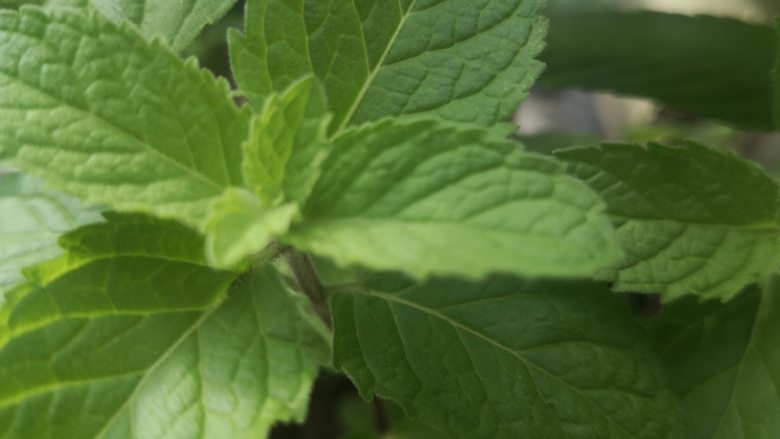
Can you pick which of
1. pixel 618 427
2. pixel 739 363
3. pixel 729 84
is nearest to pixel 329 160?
pixel 618 427

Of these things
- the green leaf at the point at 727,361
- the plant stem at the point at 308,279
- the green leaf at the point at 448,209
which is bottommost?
the green leaf at the point at 727,361

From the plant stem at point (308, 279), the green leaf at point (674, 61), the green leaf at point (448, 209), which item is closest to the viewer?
the green leaf at point (448, 209)

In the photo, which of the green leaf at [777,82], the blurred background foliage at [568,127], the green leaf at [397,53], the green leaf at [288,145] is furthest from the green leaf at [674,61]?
the green leaf at [288,145]

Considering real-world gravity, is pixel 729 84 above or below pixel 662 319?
above

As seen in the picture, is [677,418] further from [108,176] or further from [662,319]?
[108,176]

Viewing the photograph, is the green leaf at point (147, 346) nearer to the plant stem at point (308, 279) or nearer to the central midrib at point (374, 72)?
the plant stem at point (308, 279)

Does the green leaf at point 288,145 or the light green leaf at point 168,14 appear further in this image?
the light green leaf at point 168,14

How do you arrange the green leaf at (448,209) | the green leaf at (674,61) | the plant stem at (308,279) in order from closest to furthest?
the green leaf at (448,209)
the plant stem at (308,279)
the green leaf at (674,61)
